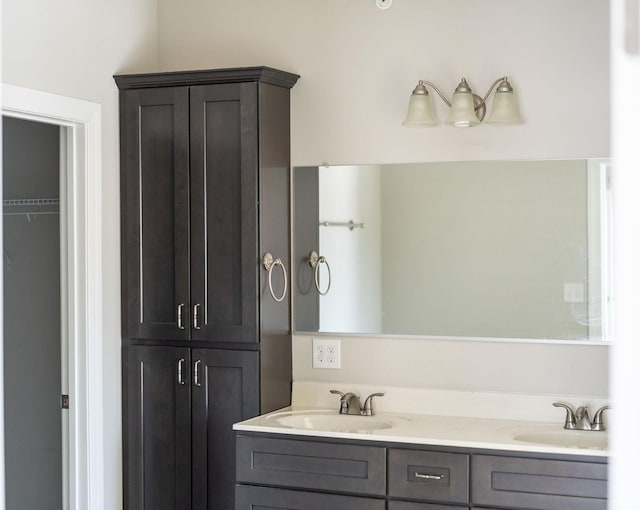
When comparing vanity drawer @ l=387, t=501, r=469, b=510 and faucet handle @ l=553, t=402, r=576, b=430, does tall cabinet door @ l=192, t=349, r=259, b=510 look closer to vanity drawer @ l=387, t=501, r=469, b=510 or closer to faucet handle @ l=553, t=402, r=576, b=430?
vanity drawer @ l=387, t=501, r=469, b=510

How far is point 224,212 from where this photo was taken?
3.42 metres

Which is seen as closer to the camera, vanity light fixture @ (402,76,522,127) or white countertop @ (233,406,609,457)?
white countertop @ (233,406,609,457)

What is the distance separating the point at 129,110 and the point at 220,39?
1.69 ft

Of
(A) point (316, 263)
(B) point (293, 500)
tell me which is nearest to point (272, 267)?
(A) point (316, 263)

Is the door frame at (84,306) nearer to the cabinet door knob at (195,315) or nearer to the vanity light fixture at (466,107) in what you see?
the cabinet door knob at (195,315)

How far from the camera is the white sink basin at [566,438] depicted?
3.01 meters

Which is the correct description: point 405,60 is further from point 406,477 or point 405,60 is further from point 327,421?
point 406,477

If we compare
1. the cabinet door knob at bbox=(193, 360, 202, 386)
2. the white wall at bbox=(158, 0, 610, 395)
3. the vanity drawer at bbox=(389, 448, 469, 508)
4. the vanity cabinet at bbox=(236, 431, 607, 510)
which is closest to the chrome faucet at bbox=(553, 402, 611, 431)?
the white wall at bbox=(158, 0, 610, 395)

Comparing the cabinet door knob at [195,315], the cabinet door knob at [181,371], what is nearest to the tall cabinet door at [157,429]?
the cabinet door knob at [181,371]

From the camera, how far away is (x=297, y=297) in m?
3.61

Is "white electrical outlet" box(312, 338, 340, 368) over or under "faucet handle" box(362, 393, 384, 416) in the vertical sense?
over

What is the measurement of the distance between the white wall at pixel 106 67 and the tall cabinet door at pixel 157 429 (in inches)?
2.1

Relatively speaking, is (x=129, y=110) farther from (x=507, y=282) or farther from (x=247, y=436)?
(x=507, y=282)

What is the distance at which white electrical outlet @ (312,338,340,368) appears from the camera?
3551mm
